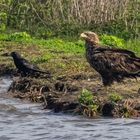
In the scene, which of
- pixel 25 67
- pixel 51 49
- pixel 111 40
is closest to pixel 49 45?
pixel 51 49

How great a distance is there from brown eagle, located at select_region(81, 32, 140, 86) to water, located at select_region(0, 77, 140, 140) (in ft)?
3.79

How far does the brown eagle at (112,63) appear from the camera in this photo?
10680 millimetres

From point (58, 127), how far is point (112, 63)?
6.07ft

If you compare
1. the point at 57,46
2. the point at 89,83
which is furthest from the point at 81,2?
the point at 89,83

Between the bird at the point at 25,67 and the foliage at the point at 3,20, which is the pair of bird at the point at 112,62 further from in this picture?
the foliage at the point at 3,20

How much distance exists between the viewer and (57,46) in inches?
647

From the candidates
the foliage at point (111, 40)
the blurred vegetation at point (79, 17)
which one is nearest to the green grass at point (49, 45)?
the foliage at point (111, 40)

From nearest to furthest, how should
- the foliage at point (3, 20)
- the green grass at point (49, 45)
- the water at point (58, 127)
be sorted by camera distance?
1. the water at point (58, 127)
2. the green grass at point (49, 45)
3. the foliage at point (3, 20)

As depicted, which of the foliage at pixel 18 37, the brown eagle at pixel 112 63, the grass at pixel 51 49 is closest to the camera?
the brown eagle at pixel 112 63

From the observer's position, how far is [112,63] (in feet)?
35.1

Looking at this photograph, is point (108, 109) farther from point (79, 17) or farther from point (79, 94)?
point (79, 17)

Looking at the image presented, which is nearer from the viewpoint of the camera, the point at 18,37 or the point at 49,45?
the point at 49,45

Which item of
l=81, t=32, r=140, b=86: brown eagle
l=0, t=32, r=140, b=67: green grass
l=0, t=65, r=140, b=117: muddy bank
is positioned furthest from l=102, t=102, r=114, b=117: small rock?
l=0, t=32, r=140, b=67: green grass

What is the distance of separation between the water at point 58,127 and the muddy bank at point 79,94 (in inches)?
7.1
